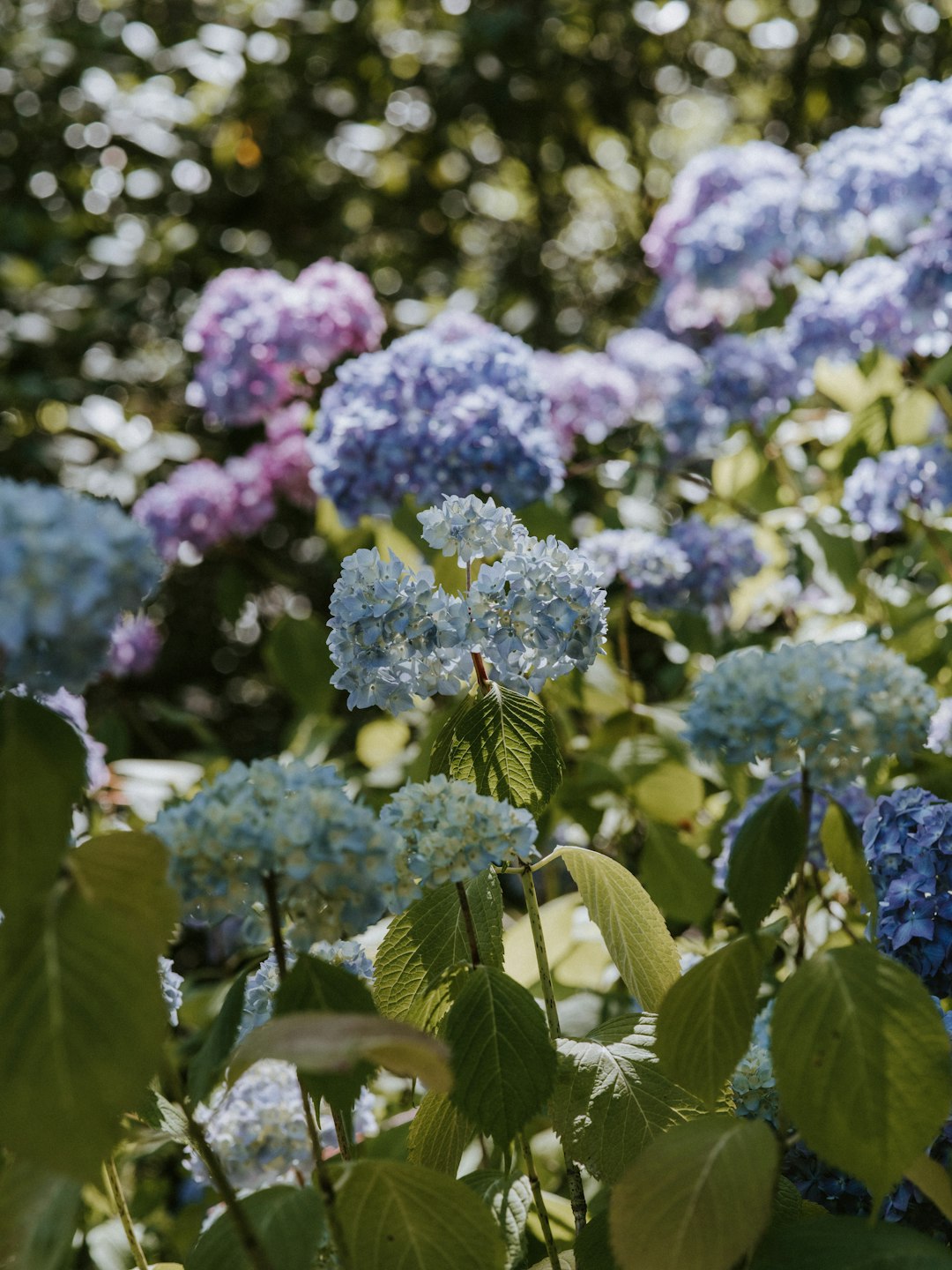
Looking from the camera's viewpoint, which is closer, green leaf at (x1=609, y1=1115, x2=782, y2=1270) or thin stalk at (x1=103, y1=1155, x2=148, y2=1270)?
green leaf at (x1=609, y1=1115, x2=782, y2=1270)

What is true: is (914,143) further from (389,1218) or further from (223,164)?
(223,164)

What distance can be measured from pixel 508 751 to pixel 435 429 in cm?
117

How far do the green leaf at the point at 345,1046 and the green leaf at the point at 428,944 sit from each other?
A: 0.28 m

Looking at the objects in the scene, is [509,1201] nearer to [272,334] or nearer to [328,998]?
[328,998]

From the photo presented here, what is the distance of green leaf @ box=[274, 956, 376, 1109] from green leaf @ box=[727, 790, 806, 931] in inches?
11.6

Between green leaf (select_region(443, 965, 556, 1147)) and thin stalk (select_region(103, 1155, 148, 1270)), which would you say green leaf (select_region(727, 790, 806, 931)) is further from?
thin stalk (select_region(103, 1155, 148, 1270))

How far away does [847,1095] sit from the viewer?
0.88 meters

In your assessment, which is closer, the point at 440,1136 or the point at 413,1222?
the point at 413,1222

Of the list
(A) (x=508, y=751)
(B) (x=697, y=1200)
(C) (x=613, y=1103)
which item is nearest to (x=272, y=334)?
(A) (x=508, y=751)

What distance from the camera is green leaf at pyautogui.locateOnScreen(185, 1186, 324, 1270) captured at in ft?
2.91

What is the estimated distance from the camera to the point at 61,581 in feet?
2.52

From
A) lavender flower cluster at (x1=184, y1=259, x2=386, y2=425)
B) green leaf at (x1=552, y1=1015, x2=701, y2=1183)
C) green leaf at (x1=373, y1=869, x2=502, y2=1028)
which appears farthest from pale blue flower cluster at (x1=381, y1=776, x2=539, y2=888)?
lavender flower cluster at (x1=184, y1=259, x2=386, y2=425)

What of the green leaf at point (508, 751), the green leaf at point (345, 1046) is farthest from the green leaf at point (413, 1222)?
the green leaf at point (508, 751)

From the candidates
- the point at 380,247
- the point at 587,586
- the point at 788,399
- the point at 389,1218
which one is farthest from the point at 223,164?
the point at 389,1218
